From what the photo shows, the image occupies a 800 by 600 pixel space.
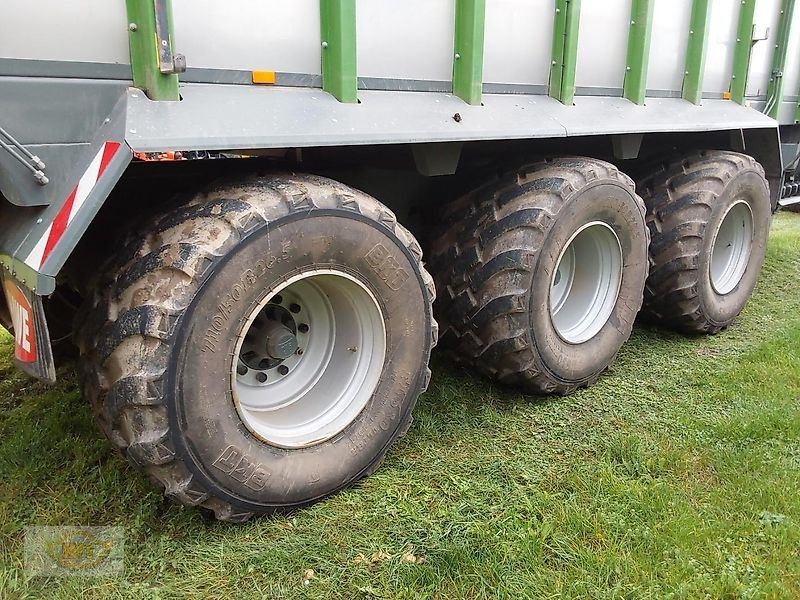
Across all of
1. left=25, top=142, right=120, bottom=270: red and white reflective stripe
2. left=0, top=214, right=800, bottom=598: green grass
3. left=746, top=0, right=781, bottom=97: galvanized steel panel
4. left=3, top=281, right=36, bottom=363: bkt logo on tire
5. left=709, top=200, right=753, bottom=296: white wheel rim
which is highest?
left=746, top=0, right=781, bottom=97: galvanized steel panel

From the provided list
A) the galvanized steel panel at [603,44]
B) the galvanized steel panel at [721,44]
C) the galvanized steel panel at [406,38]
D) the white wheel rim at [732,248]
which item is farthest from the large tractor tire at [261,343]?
the white wheel rim at [732,248]

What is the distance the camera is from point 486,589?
2.30 m

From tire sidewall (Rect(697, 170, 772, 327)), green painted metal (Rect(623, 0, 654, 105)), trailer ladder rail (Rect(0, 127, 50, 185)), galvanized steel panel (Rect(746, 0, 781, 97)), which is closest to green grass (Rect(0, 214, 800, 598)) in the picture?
tire sidewall (Rect(697, 170, 772, 327))

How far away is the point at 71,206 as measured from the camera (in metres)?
2.01

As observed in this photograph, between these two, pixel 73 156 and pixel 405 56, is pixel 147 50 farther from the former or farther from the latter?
pixel 405 56

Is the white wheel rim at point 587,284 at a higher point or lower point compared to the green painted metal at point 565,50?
lower

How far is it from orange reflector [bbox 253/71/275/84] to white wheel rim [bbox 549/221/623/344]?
1.98 meters

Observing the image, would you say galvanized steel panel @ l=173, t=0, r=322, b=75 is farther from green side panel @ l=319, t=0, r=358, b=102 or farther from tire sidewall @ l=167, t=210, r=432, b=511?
tire sidewall @ l=167, t=210, r=432, b=511

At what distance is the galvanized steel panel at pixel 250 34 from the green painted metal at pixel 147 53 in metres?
0.11

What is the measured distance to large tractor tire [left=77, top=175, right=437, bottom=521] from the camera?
220cm

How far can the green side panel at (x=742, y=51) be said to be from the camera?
4.49m

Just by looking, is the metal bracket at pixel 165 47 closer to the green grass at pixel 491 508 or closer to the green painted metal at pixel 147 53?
the green painted metal at pixel 147 53

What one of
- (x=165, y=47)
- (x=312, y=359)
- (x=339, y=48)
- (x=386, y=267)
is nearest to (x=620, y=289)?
(x=386, y=267)

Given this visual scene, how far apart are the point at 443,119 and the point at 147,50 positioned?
1177 millimetres
